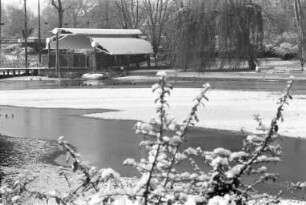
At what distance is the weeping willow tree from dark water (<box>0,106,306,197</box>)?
27679mm

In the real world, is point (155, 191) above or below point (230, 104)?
above

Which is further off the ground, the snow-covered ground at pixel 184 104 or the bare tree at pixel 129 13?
the bare tree at pixel 129 13

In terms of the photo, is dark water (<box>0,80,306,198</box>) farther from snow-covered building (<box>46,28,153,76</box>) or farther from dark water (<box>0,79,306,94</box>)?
snow-covered building (<box>46,28,153,76</box>)

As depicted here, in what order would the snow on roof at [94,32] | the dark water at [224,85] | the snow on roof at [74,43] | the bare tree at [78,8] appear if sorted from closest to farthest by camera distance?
the dark water at [224,85] < the snow on roof at [94,32] < the snow on roof at [74,43] < the bare tree at [78,8]

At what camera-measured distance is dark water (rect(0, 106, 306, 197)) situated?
12328 mm

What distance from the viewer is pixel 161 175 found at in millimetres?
3312

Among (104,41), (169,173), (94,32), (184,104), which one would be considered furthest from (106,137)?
(94,32)

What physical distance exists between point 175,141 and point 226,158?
0.39 m

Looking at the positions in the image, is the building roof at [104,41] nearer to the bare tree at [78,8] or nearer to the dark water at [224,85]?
the dark water at [224,85]

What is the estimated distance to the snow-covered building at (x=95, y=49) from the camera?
61.4 metres

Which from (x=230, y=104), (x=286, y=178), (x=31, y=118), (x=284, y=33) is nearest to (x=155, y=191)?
(x=286, y=178)

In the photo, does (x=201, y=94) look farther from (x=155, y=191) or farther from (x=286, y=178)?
(x=286, y=178)

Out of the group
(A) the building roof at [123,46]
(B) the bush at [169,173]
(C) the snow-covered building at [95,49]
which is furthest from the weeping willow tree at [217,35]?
(B) the bush at [169,173]

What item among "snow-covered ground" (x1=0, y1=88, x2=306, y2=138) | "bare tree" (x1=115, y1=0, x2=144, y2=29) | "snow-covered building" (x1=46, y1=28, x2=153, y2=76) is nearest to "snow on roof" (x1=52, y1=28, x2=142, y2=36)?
"snow-covered building" (x1=46, y1=28, x2=153, y2=76)
